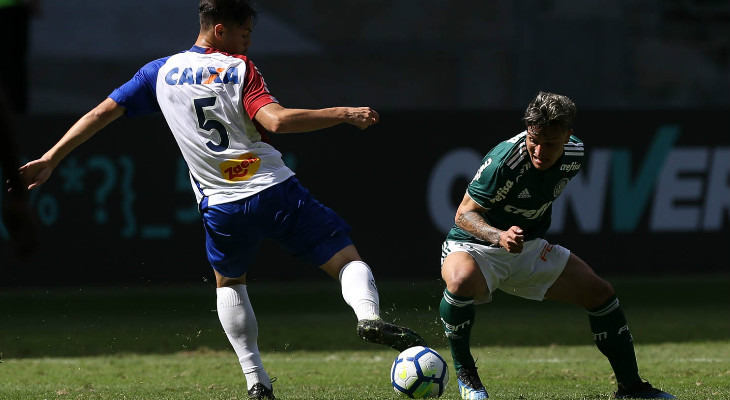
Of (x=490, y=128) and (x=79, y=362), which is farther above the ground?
(x=490, y=128)

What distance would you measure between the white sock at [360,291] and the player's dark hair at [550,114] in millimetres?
1118

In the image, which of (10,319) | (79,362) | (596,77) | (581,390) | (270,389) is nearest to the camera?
(270,389)

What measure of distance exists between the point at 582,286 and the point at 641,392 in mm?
630

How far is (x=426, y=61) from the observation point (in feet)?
57.5

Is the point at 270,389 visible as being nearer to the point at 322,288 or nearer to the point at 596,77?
the point at 322,288

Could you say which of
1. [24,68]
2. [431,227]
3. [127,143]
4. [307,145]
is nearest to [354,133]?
[307,145]

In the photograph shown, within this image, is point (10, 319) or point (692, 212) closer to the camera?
point (10, 319)

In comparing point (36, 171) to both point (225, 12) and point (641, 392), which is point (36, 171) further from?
point (641, 392)

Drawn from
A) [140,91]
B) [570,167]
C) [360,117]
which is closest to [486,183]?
[570,167]

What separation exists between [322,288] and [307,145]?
1.70 meters

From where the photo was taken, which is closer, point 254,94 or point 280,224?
point 254,94

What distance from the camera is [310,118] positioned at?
16.7 ft

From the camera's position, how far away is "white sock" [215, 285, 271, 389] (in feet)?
19.1

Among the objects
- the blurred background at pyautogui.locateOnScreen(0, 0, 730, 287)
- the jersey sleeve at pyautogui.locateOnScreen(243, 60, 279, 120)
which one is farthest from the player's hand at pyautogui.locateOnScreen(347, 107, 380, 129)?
the blurred background at pyautogui.locateOnScreen(0, 0, 730, 287)
